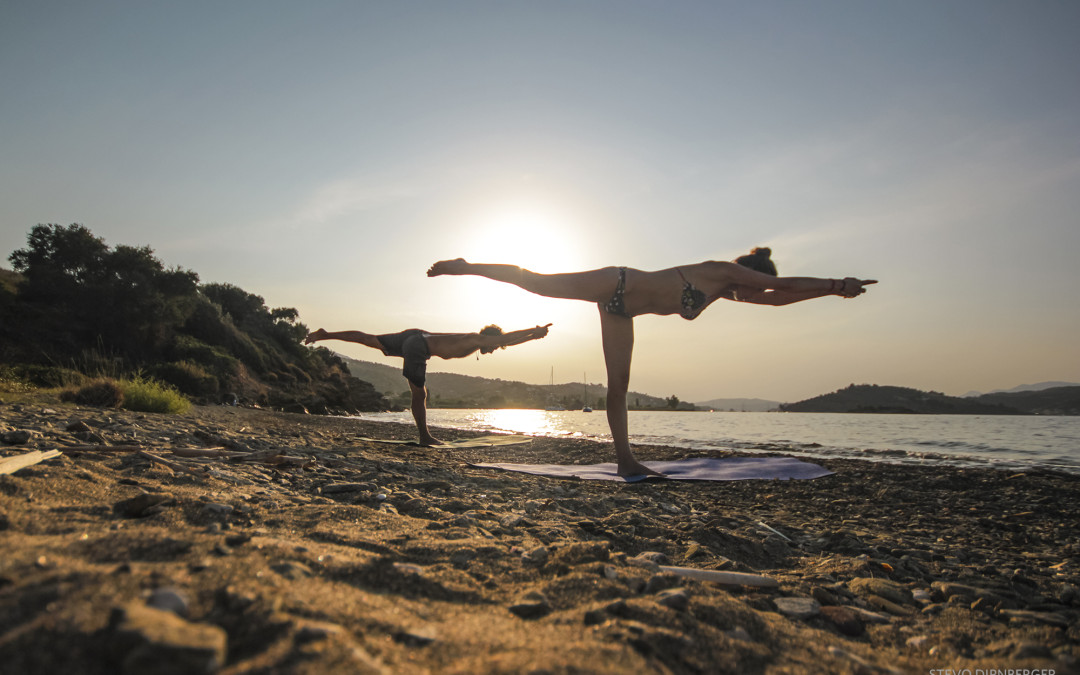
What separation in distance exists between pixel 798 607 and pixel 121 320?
84.4 feet

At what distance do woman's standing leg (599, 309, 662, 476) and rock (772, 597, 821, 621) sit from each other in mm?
3297

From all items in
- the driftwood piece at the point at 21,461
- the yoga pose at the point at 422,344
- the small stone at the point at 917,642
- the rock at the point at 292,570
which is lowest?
the small stone at the point at 917,642

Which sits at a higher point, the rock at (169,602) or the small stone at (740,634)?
the rock at (169,602)

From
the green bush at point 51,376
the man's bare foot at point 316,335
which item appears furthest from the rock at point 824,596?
the green bush at point 51,376

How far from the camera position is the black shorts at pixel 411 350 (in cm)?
836

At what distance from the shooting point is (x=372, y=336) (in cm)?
848

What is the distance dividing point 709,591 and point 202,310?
104 ft

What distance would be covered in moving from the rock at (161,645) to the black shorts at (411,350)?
24.3ft

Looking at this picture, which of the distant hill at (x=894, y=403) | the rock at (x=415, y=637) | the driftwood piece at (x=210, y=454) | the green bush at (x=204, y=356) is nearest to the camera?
the rock at (x=415, y=637)

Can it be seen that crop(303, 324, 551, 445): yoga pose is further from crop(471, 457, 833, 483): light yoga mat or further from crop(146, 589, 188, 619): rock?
crop(146, 589, 188, 619): rock

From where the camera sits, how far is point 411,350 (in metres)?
8.40

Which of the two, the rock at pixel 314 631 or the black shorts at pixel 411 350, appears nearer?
the rock at pixel 314 631

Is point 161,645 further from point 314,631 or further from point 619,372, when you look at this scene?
point 619,372

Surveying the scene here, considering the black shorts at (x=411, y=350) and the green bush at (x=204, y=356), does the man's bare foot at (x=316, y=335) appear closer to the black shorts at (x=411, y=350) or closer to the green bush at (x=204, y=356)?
the black shorts at (x=411, y=350)
